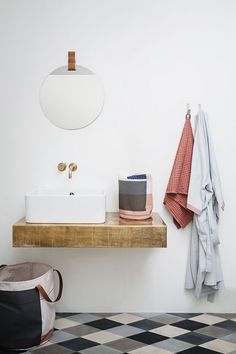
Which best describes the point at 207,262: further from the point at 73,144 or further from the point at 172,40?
the point at 172,40

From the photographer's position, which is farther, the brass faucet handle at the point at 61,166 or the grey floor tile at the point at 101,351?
the brass faucet handle at the point at 61,166

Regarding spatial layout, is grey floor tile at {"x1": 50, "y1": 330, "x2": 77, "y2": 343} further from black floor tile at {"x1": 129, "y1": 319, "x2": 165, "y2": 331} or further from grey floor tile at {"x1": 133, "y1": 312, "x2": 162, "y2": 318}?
grey floor tile at {"x1": 133, "y1": 312, "x2": 162, "y2": 318}

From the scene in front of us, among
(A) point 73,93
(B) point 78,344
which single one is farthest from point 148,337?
(A) point 73,93

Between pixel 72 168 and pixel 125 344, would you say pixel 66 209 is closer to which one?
pixel 72 168

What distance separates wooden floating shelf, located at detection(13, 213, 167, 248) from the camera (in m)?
2.95

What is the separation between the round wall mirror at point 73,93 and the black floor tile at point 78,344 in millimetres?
1456

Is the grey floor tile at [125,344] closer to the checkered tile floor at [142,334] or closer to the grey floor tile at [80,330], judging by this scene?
the checkered tile floor at [142,334]

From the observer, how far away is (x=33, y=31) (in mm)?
3398

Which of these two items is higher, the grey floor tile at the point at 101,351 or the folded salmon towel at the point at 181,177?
the folded salmon towel at the point at 181,177

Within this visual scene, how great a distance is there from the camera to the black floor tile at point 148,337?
9.72 feet

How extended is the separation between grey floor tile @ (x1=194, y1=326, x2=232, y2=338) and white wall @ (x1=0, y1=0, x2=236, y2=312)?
11.8 inches

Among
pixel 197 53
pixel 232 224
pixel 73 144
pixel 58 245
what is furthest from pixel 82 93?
pixel 232 224

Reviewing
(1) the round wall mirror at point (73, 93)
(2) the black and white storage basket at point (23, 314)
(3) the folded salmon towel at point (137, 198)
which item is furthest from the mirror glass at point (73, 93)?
(2) the black and white storage basket at point (23, 314)

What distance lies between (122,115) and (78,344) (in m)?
1.54
